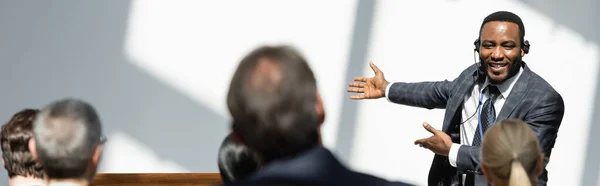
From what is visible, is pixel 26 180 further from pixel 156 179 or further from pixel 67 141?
pixel 156 179

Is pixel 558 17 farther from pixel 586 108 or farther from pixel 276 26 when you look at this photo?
pixel 276 26

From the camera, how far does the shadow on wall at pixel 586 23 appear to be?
233 inches

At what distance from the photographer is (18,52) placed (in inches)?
214

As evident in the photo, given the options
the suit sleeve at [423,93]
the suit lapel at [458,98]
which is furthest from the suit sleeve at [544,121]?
the suit sleeve at [423,93]

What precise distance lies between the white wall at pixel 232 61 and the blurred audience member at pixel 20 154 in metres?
2.68

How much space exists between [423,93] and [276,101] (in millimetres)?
2580

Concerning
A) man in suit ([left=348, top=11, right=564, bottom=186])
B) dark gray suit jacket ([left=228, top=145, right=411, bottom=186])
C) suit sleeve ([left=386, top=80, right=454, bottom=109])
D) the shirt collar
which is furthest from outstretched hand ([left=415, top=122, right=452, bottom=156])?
dark gray suit jacket ([left=228, top=145, right=411, bottom=186])

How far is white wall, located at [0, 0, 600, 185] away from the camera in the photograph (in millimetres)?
5457

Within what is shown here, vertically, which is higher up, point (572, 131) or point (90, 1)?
point (90, 1)

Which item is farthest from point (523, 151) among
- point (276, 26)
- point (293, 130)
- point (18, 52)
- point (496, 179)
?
point (18, 52)

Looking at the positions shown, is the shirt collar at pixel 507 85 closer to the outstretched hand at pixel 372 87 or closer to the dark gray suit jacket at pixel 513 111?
the dark gray suit jacket at pixel 513 111

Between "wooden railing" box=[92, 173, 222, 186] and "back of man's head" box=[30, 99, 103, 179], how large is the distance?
3.18 m

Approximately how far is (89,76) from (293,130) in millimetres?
3911

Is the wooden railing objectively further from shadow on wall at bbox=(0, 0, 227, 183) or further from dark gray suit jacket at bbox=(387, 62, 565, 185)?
dark gray suit jacket at bbox=(387, 62, 565, 185)
